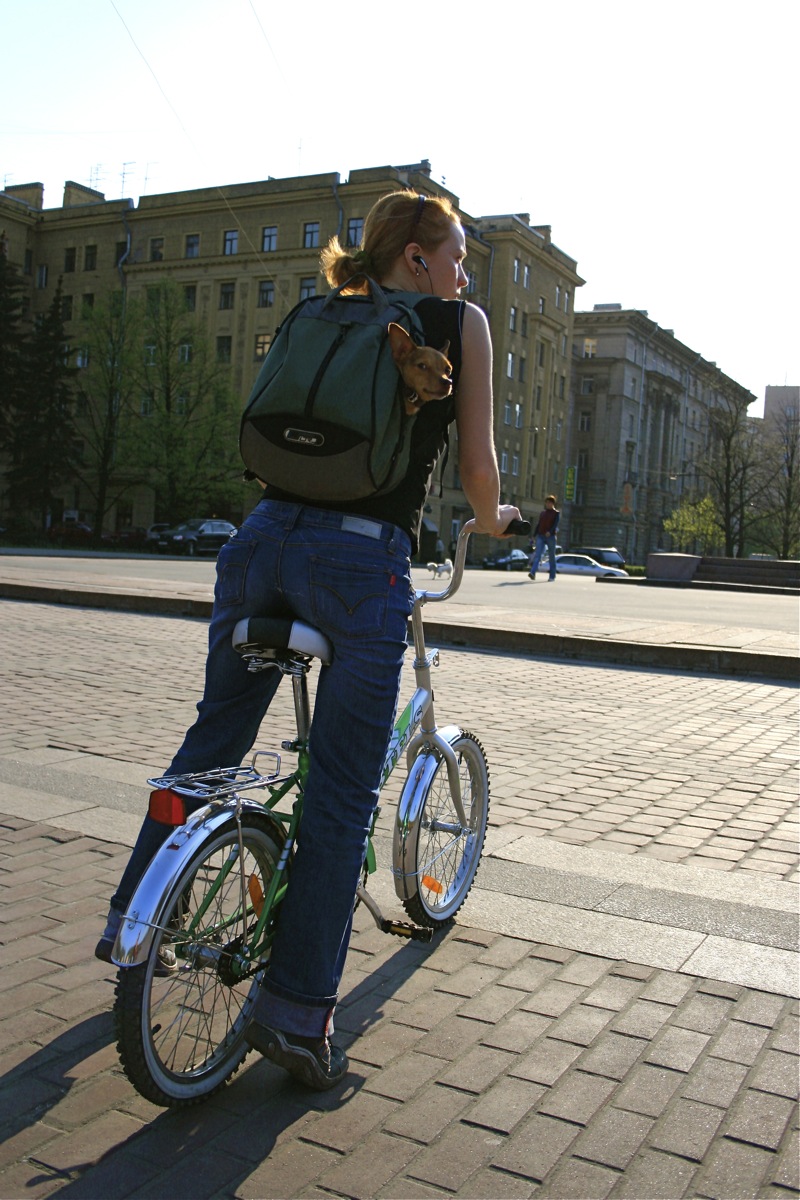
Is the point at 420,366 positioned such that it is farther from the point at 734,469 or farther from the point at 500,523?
the point at 734,469

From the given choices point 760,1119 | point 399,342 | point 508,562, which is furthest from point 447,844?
point 508,562

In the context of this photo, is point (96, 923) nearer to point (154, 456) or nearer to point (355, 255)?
point (355, 255)

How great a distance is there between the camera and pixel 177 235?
2547 inches

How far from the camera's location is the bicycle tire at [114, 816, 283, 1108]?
7.55 ft

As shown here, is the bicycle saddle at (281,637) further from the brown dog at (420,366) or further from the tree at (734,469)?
the tree at (734,469)

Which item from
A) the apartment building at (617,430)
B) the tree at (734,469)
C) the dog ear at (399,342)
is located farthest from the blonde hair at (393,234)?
the apartment building at (617,430)

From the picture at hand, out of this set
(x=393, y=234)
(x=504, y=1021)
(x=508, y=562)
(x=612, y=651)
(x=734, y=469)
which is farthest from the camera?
(x=508, y=562)

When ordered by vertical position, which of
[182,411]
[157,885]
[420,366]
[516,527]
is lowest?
[157,885]

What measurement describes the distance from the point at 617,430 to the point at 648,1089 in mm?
86288

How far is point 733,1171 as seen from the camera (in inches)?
93.0

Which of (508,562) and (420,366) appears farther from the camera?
(508,562)

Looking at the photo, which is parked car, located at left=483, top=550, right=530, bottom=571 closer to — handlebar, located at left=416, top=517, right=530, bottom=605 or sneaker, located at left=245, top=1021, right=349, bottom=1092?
handlebar, located at left=416, top=517, right=530, bottom=605

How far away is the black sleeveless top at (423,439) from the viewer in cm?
261

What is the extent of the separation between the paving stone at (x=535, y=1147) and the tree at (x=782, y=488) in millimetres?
52053
